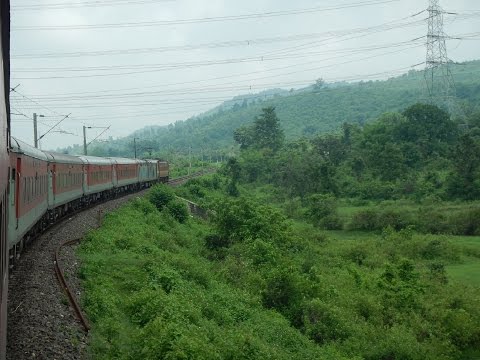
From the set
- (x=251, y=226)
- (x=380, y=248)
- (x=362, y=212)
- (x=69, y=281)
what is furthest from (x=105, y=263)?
(x=362, y=212)

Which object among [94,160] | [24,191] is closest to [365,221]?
[94,160]

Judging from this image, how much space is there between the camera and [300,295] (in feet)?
59.3

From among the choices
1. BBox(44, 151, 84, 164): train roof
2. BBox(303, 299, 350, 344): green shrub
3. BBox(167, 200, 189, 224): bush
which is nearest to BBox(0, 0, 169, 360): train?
BBox(44, 151, 84, 164): train roof

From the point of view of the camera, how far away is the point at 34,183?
48.0 feet

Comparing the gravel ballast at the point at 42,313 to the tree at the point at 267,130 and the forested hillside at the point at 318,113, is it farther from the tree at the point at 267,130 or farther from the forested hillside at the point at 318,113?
the forested hillside at the point at 318,113

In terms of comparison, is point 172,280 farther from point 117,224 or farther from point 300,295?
point 117,224

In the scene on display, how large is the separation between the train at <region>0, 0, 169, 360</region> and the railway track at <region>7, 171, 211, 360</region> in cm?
60

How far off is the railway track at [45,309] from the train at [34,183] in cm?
60

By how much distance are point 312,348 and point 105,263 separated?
17.9ft

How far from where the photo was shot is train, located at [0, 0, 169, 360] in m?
5.61

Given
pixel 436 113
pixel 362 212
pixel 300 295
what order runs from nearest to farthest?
1. pixel 300 295
2. pixel 362 212
3. pixel 436 113

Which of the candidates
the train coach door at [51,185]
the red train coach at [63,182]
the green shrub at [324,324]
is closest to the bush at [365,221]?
the red train coach at [63,182]

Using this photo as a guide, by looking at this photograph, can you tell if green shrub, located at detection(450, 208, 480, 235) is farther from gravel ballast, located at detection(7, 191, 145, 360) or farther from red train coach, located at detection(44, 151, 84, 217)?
gravel ballast, located at detection(7, 191, 145, 360)

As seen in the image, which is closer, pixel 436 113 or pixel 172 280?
pixel 172 280
